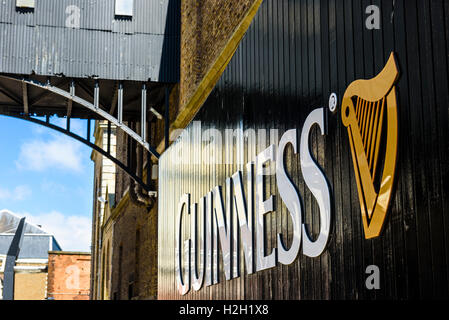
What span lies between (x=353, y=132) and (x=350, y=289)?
103cm

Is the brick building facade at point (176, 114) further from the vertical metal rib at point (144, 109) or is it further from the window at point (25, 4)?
the window at point (25, 4)

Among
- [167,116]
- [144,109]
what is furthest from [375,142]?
[167,116]

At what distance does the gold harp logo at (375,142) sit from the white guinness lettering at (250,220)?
1.86ft

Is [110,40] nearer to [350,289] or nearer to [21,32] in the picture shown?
[21,32]

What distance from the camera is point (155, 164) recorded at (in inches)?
743

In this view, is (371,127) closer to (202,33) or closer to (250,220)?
(250,220)

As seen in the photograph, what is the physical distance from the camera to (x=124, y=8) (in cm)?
1788

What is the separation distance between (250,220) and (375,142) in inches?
119

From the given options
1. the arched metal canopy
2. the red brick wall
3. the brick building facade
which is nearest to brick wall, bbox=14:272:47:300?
the red brick wall

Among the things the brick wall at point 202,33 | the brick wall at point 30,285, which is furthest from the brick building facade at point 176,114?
the brick wall at point 30,285

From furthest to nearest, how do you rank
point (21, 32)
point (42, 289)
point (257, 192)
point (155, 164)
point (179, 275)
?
1. point (42, 289)
2. point (155, 164)
3. point (21, 32)
4. point (179, 275)
5. point (257, 192)

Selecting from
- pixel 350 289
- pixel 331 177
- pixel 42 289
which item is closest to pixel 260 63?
pixel 331 177

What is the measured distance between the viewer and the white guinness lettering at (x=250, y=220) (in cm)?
512

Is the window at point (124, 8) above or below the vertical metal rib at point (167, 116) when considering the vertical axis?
above
